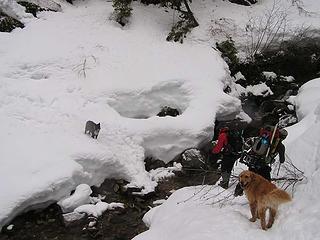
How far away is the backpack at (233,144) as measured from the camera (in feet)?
25.8

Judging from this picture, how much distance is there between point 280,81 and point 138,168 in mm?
7502

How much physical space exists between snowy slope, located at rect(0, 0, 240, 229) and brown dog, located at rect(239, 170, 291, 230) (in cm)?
426

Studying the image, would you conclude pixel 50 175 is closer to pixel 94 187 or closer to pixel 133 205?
pixel 94 187

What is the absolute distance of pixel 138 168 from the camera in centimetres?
1022

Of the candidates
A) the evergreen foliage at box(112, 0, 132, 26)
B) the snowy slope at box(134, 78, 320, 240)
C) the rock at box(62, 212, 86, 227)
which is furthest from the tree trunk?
the rock at box(62, 212, 86, 227)

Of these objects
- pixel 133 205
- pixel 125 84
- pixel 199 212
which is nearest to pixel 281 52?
pixel 125 84

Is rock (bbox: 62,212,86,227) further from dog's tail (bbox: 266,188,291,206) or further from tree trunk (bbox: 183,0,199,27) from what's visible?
tree trunk (bbox: 183,0,199,27)

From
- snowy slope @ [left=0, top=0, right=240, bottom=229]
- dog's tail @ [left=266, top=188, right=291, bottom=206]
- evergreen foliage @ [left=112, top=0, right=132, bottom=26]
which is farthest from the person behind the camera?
evergreen foliage @ [left=112, top=0, right=132, bottom=26]

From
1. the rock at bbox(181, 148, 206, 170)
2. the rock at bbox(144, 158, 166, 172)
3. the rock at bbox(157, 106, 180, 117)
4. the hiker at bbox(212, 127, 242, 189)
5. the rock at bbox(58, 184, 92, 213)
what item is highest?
the hiker at bbox(212, 127, 242, 189)

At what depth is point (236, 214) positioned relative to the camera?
6203 mm

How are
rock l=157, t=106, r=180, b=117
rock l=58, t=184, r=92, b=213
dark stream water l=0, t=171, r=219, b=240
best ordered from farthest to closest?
rock l=157, t=106, r=180, b=117, rock l=58, t=184, r=92, b=213, dark stream water l=0, t=171, r=219, b=240

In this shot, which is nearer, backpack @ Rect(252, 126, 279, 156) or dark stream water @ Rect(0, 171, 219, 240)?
backpack @ Rect(252, 126, 279, 156)

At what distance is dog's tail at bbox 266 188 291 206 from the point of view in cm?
539

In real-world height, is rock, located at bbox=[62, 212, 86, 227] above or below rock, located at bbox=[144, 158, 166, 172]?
above
